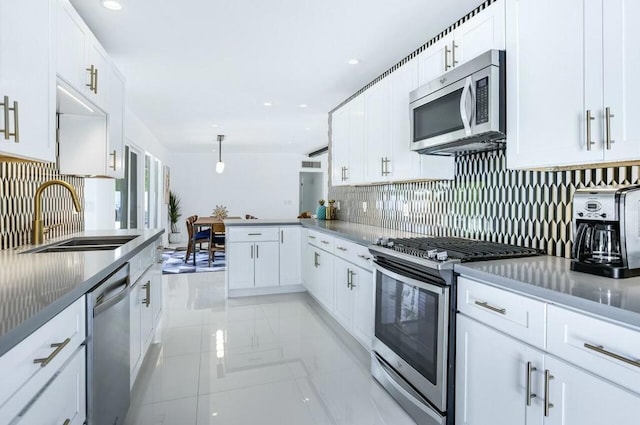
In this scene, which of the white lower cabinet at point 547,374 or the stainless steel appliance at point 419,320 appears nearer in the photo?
the white lower cabinet at point 547,374

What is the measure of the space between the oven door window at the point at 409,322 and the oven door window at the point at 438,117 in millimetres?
986

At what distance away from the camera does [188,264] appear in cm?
664

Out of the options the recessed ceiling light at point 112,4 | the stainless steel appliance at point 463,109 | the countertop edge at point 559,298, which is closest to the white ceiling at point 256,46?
the recessed ceiling light at point 112,4

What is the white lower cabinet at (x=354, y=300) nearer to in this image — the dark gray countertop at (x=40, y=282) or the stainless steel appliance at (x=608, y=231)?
the stainless steel appliance at (x=608, y=231)

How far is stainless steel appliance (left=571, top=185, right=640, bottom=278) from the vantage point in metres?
1.45

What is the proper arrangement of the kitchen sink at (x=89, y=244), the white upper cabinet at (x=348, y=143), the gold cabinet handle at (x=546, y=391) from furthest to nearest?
the white upper cabinet at (x=348, y=143) → the kitchen sink at (x=89, y=244) → the gold cabinet handle at (x=546, y=391)

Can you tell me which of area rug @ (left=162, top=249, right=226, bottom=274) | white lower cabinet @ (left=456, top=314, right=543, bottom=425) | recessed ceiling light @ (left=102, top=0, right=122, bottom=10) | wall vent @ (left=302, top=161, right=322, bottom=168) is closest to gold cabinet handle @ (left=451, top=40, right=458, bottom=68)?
white lower cabinet @ (left=456, top=314, right=543, bottom=425)

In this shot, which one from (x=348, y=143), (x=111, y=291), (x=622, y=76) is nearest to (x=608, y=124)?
(x=622, y=76)

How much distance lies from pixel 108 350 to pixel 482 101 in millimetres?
2167

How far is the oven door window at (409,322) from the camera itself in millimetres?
1924

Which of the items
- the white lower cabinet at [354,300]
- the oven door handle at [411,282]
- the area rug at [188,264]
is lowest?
the area rug at [188,264]

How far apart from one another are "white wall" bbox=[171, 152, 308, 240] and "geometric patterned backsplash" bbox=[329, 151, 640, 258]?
6972mm

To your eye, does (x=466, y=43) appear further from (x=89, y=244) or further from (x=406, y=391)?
(x=89, y=244)

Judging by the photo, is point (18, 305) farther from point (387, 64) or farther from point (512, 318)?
point (387, 64)
